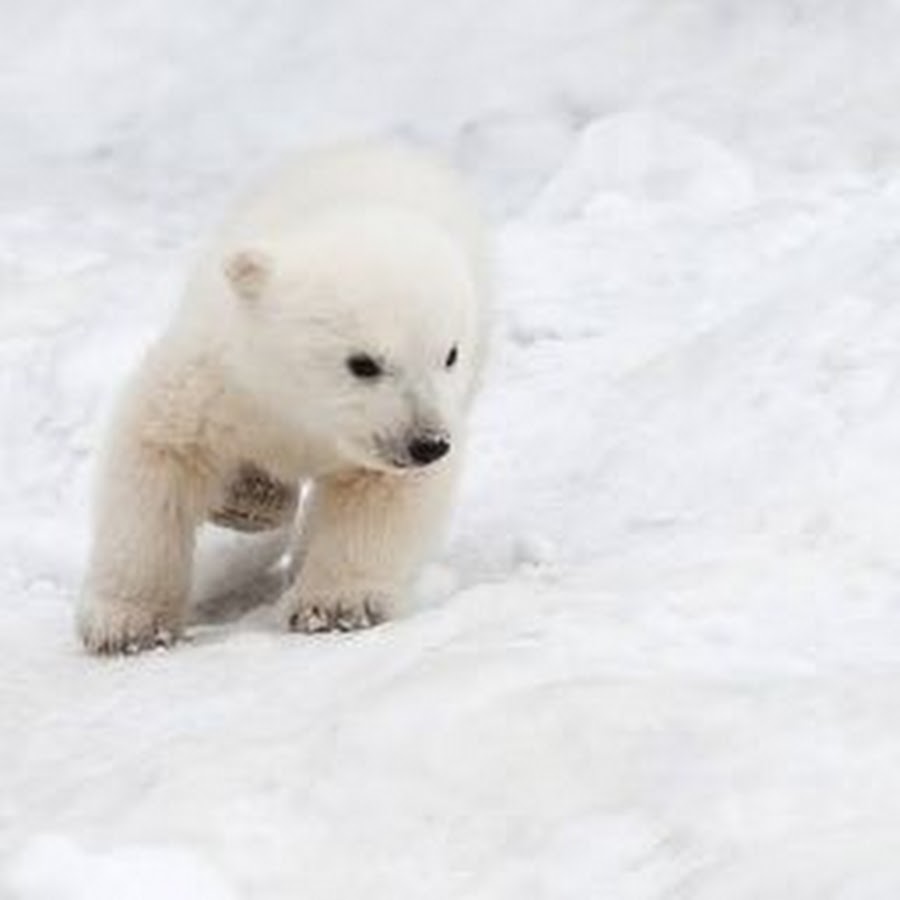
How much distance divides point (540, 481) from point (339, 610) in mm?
1305

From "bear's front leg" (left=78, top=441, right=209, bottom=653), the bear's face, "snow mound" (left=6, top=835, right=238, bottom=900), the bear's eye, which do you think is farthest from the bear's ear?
"snow mound" (left=6, top=835, right=238, bottom=900)

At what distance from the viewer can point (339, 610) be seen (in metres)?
4.79

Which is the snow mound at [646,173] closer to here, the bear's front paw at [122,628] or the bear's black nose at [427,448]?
the bear's front paw at [122,628]

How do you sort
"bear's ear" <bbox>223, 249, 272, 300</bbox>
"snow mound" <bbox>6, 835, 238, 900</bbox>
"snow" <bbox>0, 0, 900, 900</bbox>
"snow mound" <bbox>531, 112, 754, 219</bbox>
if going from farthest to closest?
"snow mound" <bbox>531, 112, 754, 219</bbox> → "bear's ear" <bbox>223, 249, 272, 300</bbox> → "snow" <bbox>0, 0, 900, 900</bbox> → "snow mound" <bbox>6, 835, 238, 900</bbox>

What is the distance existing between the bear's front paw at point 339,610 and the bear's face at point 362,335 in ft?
0.84

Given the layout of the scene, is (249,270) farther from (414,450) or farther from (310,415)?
(414,450)

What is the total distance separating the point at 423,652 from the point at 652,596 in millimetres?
397

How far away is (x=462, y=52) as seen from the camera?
34.0ft

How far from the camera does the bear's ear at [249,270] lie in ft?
15.2

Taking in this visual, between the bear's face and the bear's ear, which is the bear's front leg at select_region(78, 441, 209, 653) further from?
the bear's ear

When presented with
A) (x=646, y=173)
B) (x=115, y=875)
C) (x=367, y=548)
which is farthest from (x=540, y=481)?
(x=115, y=875)

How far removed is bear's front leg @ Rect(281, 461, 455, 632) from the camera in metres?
4.80

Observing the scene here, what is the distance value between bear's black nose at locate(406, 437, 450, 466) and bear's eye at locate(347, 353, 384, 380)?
0.61 ft

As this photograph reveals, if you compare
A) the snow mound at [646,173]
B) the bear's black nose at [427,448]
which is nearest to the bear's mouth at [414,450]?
the bear's black nose at [427,448]
